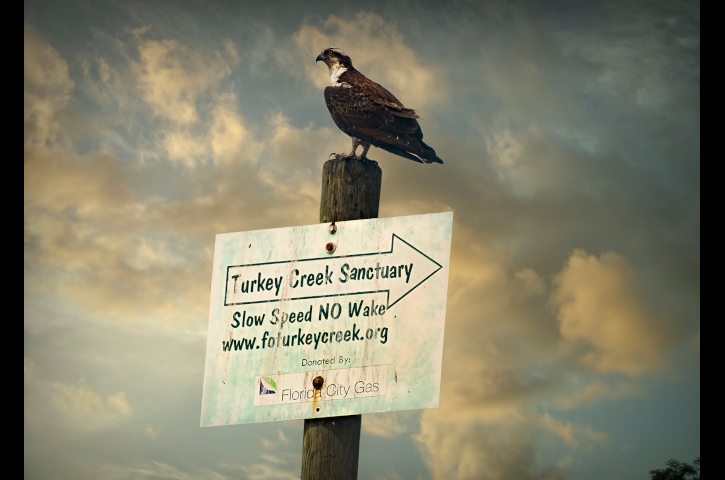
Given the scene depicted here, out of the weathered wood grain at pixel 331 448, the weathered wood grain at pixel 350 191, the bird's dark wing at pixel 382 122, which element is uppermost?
the bird's dark wing at pixel 382 122

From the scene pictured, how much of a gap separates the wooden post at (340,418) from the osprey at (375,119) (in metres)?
0.78

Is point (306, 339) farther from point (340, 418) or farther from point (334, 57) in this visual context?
point (334, 57)

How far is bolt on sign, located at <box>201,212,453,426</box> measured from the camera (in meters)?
2.29

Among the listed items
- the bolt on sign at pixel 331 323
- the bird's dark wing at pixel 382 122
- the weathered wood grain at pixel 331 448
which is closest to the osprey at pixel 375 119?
the bird's dark wing at pixel 382 122

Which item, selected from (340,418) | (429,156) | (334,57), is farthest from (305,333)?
(334,57)

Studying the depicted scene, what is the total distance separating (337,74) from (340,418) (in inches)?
134

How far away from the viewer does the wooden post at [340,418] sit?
2271 millimetres

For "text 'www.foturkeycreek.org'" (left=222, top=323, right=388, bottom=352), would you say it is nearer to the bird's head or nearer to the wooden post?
the wooden post

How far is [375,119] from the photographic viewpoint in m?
3.86

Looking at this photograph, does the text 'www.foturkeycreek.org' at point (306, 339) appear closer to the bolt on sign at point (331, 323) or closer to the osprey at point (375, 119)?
the bolt on sign at point (331, 323)

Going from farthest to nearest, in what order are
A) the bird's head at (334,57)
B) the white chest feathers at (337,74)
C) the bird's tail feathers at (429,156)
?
the bird's head at (334,57)
the white chest feathers at (337,74)
the bird's tail feathers at (429,156)

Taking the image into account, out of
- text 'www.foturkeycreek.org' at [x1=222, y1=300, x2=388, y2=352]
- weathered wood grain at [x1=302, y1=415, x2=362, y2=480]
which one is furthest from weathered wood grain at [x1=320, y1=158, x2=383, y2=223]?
weathered wood grain at [x1=302, y1=415, x2=362, y2=480]

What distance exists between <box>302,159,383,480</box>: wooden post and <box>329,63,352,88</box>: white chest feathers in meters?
2.03

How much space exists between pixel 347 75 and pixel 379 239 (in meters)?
2.66
